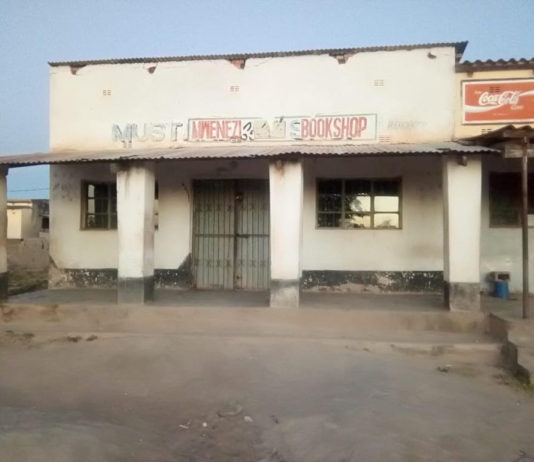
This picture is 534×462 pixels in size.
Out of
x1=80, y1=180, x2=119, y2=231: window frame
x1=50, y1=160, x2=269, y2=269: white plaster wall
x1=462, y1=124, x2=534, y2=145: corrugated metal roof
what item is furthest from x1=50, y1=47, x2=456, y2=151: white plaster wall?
x1=462, y1=124, x2=534, y2=145: corrugated metal roof

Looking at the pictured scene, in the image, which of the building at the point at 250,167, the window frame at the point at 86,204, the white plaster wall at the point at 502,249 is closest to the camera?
the building at the point at 250,167

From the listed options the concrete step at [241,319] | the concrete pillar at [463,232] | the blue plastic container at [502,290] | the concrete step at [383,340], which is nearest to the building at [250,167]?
the blue plastic container at [502,290]

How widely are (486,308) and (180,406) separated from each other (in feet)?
17.8

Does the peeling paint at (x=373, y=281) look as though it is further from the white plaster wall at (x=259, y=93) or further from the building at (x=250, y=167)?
the white plaster wall at (x=259, y=93)

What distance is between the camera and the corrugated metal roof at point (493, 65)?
355 inches

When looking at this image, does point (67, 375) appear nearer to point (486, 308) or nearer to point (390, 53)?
point (486, 308)

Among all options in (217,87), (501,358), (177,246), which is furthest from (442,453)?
(217,87)

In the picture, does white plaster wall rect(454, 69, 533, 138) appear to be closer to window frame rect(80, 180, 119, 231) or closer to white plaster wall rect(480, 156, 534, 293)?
white plaster wall rect(480, 156, 534, 293)

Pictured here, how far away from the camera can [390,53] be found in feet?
31.3

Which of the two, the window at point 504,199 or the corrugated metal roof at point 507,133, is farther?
the window at point 504,199

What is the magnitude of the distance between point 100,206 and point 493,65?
27.7ft

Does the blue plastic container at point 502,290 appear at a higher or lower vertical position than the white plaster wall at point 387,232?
lower

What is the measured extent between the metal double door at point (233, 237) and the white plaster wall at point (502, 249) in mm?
4356

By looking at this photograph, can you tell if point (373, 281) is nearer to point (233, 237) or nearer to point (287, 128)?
point (233, 237)
